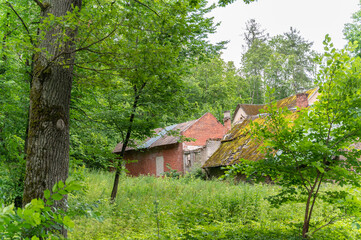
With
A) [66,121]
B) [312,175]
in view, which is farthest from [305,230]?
[66,121]

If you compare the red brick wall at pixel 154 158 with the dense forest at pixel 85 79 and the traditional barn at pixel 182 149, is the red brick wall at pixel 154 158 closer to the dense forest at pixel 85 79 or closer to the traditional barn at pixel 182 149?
the traditional barn at pixel 182 149

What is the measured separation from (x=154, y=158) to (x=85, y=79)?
77.7ft

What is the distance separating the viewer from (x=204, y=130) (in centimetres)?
2809

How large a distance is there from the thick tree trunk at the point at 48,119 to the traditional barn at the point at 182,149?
1916cm

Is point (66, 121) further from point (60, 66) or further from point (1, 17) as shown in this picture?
point (1, 17)

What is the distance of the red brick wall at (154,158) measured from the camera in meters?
25.8

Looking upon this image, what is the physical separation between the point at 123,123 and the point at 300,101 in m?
18.5

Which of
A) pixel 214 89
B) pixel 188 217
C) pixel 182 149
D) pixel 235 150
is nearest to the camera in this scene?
pixel 188 217

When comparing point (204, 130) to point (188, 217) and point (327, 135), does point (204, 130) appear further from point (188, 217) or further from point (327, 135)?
point (327, 135)

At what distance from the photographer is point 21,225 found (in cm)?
167

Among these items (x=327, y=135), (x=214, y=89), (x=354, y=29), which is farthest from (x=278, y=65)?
(x=327, y=135)

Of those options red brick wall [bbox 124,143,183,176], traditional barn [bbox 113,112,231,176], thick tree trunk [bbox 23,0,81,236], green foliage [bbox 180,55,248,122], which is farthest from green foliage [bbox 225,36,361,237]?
green foliage [bbox 180,55,248,122]

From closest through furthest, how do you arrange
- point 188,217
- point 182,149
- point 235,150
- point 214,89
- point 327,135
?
1. point 327,135
2. point 188,217
3. point 235,150
4. point 182,149
5. point 214,89

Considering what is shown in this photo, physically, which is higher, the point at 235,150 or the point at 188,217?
the point at 235,150
